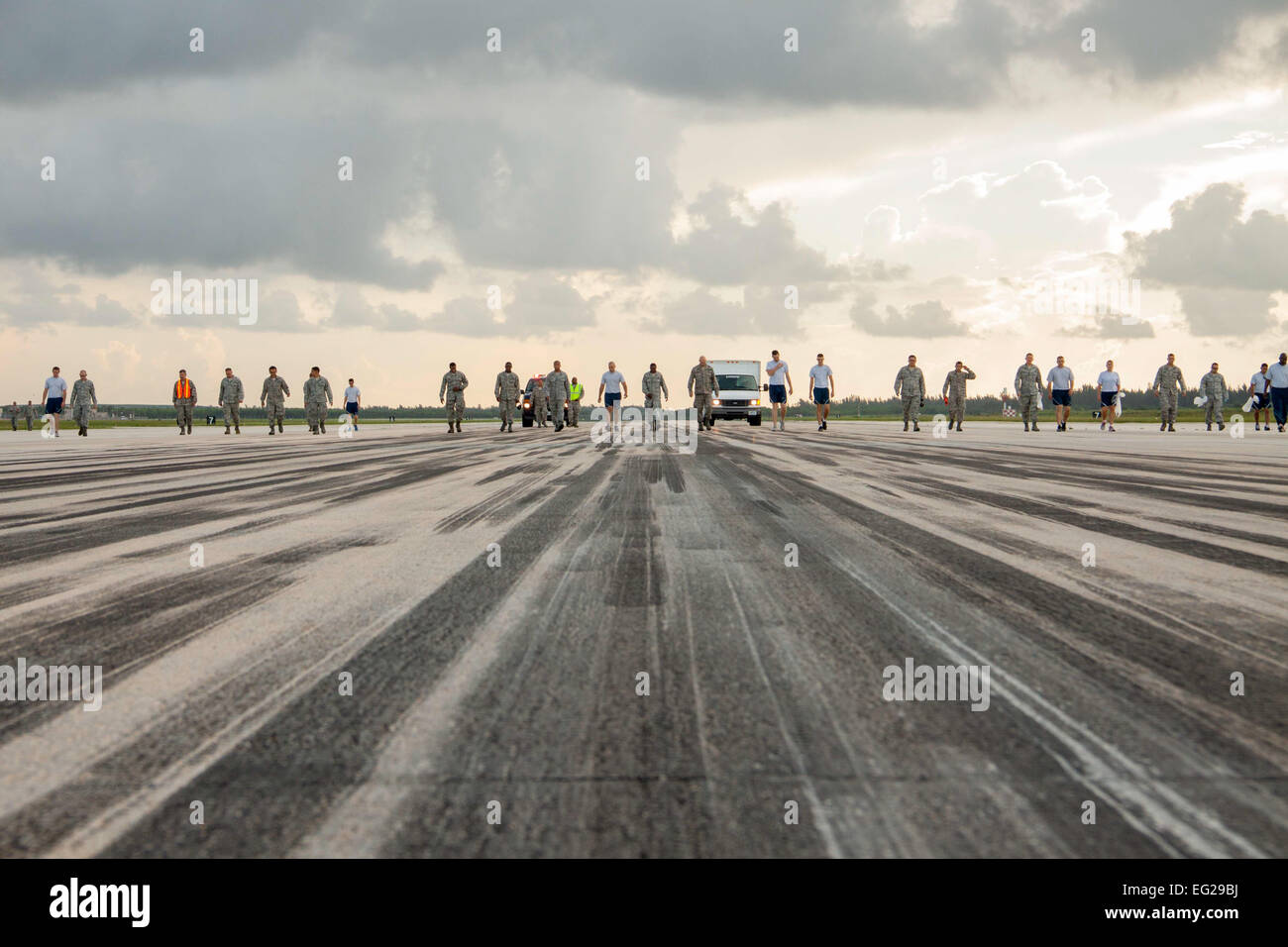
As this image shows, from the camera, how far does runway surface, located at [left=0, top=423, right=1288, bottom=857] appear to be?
227 cm

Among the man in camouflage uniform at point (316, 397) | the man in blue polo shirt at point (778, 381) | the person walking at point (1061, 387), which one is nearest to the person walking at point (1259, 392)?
the person walking at point (1061, 387)

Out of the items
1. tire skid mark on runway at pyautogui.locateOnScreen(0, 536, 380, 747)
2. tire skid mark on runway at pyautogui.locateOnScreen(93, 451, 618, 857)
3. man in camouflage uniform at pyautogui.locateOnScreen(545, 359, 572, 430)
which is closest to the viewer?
tire skid mark on runway at pyautogui.locateOnScreen(93, 451, 618, 857)

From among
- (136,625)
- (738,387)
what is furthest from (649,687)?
(738,387)

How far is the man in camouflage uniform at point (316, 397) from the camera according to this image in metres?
32.7

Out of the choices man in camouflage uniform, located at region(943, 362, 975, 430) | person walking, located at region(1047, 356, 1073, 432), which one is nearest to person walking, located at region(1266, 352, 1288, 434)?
person walking, located at region(1047, 356, 1073, 432)

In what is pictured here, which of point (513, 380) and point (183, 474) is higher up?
point (513, 380)

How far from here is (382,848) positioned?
7.06ft

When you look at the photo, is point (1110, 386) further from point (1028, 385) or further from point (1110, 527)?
point (1110, 527)

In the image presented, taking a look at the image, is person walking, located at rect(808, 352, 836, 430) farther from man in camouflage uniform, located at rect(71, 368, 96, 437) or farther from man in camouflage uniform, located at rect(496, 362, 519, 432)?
man in camouflage uniform, located at rect(71, 368, 96, 437)

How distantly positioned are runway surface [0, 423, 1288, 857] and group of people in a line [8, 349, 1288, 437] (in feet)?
71.7

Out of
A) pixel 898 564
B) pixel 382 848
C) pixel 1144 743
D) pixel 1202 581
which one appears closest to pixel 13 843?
pixel 382 848
